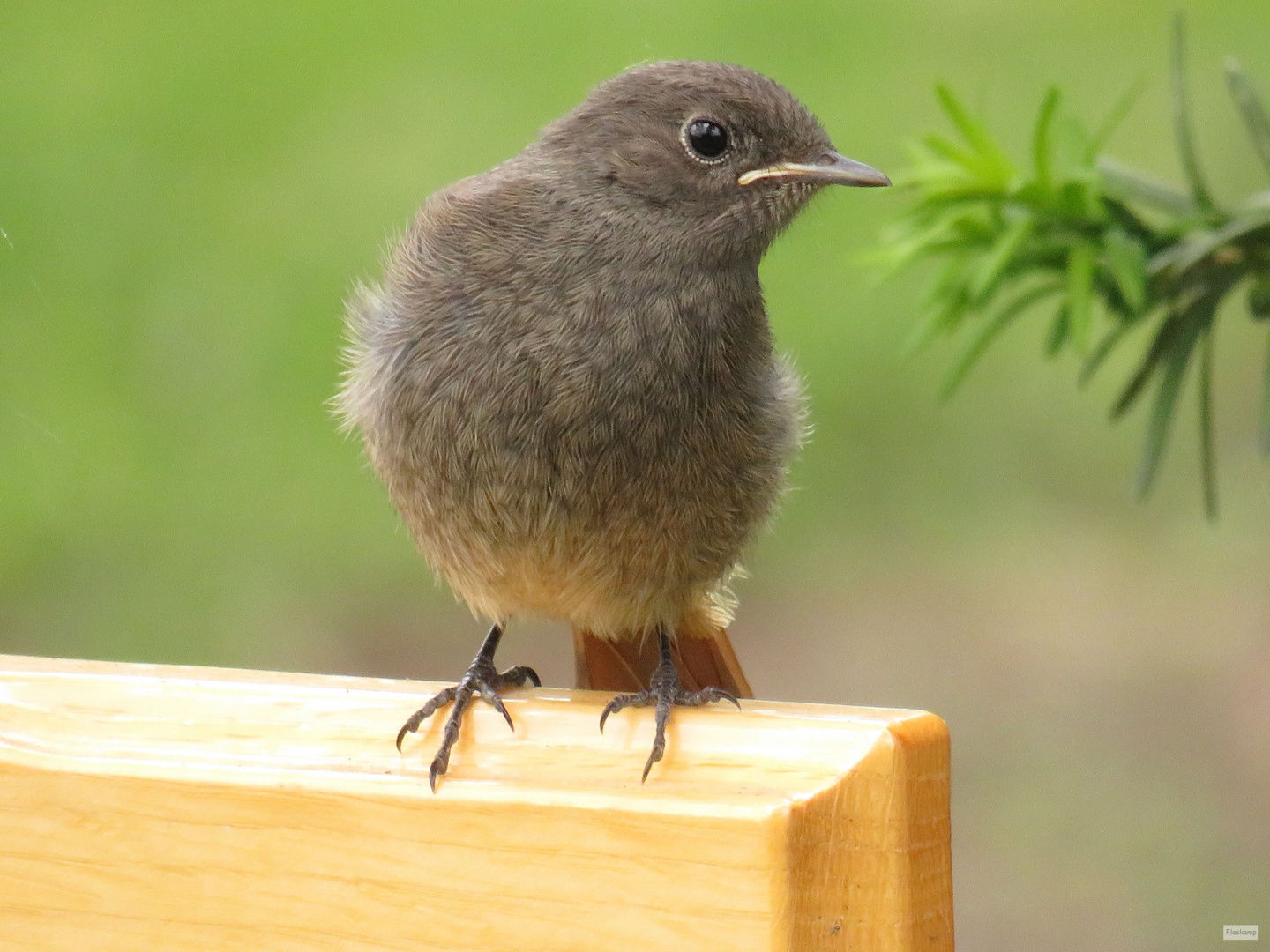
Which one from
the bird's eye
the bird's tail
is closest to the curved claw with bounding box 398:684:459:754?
the bird's tail

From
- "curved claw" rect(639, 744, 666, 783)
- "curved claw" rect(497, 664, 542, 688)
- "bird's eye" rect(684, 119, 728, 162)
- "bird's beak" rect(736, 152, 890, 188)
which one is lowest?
"curved claw" rect(497, 664, 542, 688)

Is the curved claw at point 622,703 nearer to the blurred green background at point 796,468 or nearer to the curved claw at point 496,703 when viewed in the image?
the curved claw at point 496,703

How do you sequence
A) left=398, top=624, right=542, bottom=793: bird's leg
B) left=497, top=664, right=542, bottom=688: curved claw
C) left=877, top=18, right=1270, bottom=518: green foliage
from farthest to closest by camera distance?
left=497, top=664, right=542, bottom=688: curved claw → left=877, top=18, right=1270, bottom=518: green foliage → left=398, top=624, right=542, bottom=793: bird's leg

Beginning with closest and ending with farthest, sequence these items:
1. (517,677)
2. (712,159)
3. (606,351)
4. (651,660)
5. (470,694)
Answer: (470,694) → (606,351) → (712,159) → (517,677) → (651,660)

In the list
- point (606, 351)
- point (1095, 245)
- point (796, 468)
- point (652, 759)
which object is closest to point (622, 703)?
point (652, 759)

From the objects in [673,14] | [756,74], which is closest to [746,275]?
[756,74]

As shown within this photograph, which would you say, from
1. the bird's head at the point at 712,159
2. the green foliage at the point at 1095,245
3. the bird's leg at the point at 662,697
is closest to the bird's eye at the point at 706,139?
the bird's head at the point at 712,159

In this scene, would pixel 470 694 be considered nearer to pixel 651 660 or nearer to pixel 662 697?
pixel 662 697

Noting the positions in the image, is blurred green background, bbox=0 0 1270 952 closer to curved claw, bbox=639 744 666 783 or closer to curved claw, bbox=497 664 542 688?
curved claw, bbox=497 664 542 688

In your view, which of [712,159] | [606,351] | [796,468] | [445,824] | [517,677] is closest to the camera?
[445,824]
